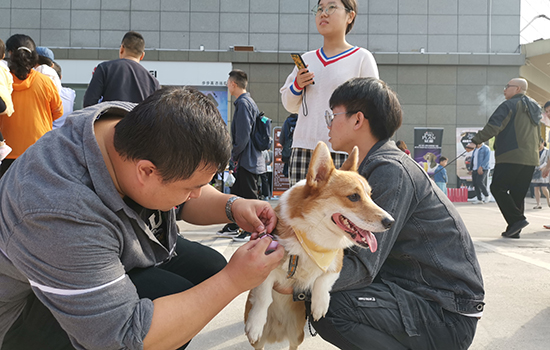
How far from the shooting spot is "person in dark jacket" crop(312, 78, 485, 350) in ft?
4.84

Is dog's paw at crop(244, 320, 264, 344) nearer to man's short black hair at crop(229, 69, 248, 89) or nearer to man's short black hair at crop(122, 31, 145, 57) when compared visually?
man's short black hair at crop(122, 31, 145, 57)

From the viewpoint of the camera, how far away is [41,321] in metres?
1.18

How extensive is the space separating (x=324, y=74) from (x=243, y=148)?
6.46 feet

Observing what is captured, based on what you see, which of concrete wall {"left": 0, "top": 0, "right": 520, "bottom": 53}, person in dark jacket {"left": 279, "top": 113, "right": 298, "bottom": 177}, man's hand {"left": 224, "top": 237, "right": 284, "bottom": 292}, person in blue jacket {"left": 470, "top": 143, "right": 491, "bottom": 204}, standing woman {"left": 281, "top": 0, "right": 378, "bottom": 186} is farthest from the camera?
concrete wall {"left": 0, "top": 0, "right": 520, "bottom": 53}

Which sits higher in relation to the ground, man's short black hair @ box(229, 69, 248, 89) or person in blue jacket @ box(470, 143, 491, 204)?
man's short black hair @ box(229, 69, 248, 89)

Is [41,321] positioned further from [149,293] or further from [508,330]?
[508,330]

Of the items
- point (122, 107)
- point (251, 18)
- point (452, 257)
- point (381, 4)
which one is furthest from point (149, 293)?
point (381, 4)

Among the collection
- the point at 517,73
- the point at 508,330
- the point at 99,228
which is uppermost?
the point at 517,73

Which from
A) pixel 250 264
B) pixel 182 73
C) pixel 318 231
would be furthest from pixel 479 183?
pixel 250 264

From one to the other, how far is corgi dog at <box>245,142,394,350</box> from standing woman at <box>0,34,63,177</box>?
263cm

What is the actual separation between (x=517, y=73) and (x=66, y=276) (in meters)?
14.9

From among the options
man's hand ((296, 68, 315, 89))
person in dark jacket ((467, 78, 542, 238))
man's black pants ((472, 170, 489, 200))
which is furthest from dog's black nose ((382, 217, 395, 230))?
man's black pants ((472, 170, 489, 200))

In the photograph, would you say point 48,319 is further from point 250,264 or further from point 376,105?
point 376,105

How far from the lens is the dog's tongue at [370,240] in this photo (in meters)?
1.41
